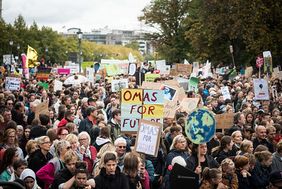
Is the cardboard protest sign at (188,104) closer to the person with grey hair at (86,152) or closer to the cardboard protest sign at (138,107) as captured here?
the cardboard protest sign at (138,107)

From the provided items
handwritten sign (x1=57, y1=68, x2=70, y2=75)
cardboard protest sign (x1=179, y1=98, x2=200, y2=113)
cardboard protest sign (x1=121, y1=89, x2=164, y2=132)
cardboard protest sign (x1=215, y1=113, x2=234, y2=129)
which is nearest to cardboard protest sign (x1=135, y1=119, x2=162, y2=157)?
cardboard protest sign (x1=121, y1=89, x2=164, y2=132)

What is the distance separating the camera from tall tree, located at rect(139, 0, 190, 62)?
84188 millimetres

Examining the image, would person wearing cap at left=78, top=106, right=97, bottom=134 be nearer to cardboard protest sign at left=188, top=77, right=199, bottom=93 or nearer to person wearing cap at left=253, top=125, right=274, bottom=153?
person wearing cap at left=253, top=125, right=274, bottom=153

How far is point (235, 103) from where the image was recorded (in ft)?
80.3

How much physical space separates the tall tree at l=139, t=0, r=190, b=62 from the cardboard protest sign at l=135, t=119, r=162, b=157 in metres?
72.5

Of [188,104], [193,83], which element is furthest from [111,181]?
[193,83]

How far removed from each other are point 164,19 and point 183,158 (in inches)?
3020

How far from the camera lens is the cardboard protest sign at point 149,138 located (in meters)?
10.5

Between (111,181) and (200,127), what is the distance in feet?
7.04

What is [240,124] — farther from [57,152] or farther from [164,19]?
[164,19]

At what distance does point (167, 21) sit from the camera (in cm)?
8606

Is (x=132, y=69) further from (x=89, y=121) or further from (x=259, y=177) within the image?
(x=259, y=177)

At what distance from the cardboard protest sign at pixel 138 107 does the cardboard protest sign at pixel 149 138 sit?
197 centimetres

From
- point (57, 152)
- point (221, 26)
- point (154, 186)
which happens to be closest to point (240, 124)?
point (154, 186)
